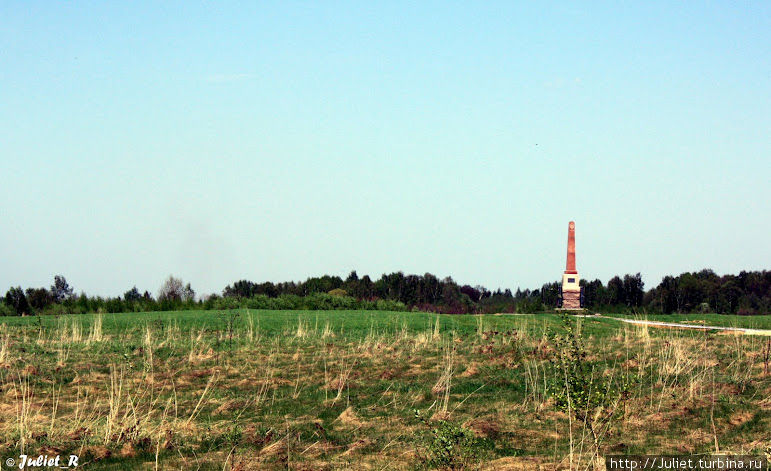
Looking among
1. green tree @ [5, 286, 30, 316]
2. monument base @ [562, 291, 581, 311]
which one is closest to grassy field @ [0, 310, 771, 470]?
green tree @ [5, 286, 30, 316]

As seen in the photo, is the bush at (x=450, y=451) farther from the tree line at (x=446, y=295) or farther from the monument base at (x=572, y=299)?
the monument base at (x=572, y=299)

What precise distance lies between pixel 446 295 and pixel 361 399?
2114 inches

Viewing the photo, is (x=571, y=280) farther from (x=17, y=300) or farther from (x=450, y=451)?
(x=450, y=451)

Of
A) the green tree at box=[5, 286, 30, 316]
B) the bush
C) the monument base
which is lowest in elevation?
the bush

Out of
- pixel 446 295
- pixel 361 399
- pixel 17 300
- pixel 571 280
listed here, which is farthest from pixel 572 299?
pixel 361 399

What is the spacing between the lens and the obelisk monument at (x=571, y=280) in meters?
54.5

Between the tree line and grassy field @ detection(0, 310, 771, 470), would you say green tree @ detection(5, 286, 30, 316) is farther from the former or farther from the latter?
grassy field @ detection(0, 310, 771, 470)

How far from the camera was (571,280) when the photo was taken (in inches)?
2162

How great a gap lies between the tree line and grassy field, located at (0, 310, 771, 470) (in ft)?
53.4

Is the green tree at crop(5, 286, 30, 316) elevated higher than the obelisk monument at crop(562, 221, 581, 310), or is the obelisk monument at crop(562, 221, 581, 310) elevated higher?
the obelisk monument at crop(562, 221, 581, 310)

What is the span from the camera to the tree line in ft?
134

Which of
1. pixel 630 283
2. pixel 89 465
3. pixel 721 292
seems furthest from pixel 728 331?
pixel 630 283

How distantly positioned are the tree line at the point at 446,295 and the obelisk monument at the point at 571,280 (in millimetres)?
780

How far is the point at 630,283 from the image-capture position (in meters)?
68.8
